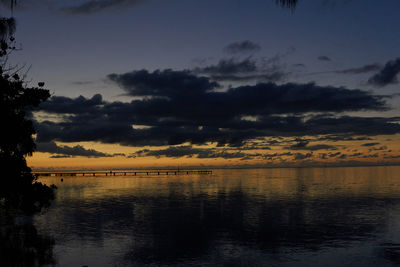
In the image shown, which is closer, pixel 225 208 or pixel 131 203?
pixel 225 208

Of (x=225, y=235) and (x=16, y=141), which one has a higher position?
(x=16, y=141)

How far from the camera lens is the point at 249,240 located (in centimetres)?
3788

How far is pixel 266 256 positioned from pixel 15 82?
76.9 feet

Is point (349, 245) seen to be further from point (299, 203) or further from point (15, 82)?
point (299, 203)

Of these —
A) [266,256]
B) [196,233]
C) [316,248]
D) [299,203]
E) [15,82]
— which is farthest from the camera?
[299,203]

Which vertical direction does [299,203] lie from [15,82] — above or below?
below

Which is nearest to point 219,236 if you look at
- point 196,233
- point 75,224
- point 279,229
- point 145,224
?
point 196,233

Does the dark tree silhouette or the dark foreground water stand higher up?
the dark tree silhouette

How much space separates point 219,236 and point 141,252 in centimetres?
1021

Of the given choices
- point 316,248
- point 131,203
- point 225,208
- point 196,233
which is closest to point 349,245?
point 316,248

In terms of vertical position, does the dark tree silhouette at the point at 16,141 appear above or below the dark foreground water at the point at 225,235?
above

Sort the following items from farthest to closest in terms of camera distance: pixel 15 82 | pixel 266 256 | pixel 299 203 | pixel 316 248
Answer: pixel 299 203 < pixel 316 248 < pixel 266 256 < pixel 15 82

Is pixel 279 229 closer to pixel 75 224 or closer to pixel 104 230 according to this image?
pixel 104 230

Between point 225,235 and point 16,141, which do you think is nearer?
point 16,141
